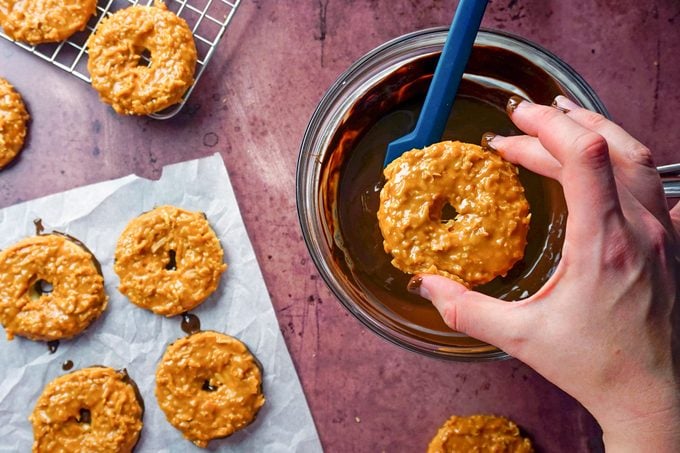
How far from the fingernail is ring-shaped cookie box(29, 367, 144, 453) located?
122cm

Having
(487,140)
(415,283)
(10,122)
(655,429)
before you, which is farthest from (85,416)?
(655,429)

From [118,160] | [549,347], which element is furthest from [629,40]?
[118,160]

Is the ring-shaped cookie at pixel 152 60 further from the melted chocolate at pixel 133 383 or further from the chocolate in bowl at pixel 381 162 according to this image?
the melted chocolate at pixel 133 383

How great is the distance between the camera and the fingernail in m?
1.34

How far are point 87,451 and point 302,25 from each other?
121 cm

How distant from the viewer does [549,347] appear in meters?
1.20

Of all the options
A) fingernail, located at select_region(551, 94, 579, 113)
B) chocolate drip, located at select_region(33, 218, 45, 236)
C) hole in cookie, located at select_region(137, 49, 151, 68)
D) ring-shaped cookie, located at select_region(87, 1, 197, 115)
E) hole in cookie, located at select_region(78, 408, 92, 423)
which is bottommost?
hole in cookie, located at select_region(78, 408, 92, 423)

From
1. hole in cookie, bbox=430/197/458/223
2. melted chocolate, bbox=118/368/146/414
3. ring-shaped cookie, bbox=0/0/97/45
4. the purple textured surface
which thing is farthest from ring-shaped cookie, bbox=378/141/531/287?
ring-shaped cookie, bbox=0/0/97/45

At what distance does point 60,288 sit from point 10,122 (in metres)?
0.44

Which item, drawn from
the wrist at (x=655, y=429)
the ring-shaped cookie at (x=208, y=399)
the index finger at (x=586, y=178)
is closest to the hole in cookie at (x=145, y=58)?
the ring-shaped cookie at (x=208, y=399)

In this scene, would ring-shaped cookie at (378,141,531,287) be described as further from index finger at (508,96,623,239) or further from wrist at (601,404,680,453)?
wrist at (601,404,680,453)

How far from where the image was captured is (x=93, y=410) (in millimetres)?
1769

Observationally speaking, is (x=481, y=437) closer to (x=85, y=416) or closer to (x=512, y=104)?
(x=512, y=104)

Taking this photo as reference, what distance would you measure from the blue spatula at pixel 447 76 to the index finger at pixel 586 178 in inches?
9.3
